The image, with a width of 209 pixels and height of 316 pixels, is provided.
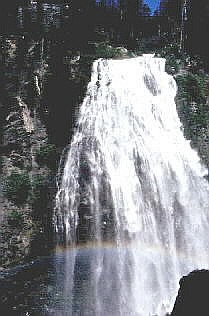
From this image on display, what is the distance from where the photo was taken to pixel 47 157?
2838cm

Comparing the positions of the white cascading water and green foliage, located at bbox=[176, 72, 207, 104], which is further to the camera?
green foliage, located at bbox=[176, 72, 207, 104]

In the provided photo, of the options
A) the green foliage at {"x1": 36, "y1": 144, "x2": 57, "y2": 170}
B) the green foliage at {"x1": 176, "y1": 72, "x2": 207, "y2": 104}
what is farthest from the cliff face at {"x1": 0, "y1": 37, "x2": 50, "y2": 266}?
the green foliage at {"x1": 176, "y1": 72, "x2": 207, "y2": 104}

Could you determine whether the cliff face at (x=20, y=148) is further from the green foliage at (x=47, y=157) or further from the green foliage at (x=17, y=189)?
the green foliage at (x=47, y=157)

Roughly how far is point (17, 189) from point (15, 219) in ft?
5.34

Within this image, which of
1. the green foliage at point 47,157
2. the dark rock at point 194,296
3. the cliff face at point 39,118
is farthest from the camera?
the green foliage at point 47,157

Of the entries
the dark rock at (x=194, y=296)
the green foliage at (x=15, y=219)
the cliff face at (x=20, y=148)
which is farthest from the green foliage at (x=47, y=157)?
the dark rock at (x=194, y=296)

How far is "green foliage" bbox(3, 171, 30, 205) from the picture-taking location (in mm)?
27344

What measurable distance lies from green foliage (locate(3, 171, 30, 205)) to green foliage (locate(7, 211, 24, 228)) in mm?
666

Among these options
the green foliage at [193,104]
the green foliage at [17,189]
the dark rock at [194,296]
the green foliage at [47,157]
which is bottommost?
the green foliage at [17,189]

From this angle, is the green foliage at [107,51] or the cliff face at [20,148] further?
the green foliage at [107,51]

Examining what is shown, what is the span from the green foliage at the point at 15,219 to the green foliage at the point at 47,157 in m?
3.05

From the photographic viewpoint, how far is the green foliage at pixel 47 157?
92.9 feet

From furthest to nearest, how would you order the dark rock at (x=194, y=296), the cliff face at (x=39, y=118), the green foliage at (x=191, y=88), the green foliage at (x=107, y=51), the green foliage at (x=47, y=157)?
the green foliage at (x=107, y=51), the green foliage at (x=191, y=88), the green foliage at (x=47, y=157), the cliff face at (x=39, y=118), the dark rock at (x=194, y=296)

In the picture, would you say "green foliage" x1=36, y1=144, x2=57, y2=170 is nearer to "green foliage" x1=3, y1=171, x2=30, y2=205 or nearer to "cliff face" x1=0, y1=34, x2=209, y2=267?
"cliff face" x1=0, y1=34, x2=209, y2=267
